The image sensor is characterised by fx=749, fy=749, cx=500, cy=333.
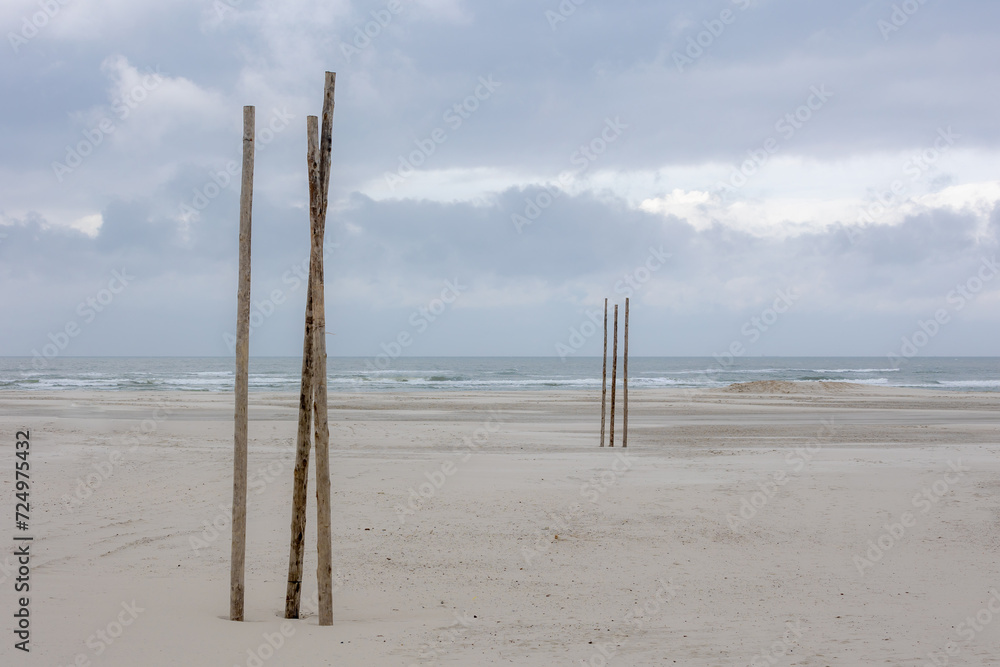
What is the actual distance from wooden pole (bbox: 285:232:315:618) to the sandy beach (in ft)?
0.77

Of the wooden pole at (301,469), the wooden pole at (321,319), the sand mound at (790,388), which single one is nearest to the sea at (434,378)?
the sand mound at (790,388)

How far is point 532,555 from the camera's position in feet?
24.0

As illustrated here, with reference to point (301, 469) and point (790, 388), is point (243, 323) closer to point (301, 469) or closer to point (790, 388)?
point (301, 469)

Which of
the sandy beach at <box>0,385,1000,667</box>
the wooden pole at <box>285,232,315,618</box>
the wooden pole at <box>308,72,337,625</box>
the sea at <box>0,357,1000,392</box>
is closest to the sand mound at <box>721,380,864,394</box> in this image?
the sea at <box>0,357,1000,392</box>

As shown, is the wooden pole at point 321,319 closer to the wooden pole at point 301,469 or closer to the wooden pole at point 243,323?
the wooden pole at point 301,469

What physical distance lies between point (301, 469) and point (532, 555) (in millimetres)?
2940

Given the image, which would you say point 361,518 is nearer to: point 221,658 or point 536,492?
point 536,492

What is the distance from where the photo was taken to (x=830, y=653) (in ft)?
16.5

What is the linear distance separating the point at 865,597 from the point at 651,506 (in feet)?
10.9

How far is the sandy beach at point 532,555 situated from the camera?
5.05 m

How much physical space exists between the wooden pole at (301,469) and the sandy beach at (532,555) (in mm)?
236

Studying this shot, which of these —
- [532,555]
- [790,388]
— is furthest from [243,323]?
[790,388]

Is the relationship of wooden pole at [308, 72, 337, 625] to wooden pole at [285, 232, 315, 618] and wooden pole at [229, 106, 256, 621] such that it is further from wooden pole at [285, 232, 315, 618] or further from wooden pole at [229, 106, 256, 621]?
wooden pole at [229, 106, 256, 621]

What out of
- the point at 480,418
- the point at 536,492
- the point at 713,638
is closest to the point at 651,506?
the point at 536,492
